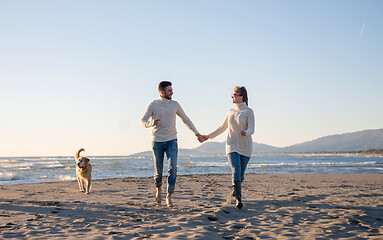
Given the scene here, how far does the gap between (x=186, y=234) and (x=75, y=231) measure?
1396mm

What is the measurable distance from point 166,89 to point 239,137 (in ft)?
4.95

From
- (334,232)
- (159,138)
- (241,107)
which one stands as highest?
(241,107)

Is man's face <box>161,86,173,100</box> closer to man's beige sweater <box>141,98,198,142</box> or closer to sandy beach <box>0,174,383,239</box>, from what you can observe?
man's beige sweater <box>141,98,198,142</box>

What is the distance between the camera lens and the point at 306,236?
4031 mm

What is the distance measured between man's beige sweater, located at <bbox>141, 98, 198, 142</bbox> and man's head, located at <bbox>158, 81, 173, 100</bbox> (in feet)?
0.24

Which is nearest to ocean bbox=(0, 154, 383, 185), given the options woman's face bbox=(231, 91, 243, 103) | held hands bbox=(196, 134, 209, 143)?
held hands bbox=(196, 134, 209, 143)

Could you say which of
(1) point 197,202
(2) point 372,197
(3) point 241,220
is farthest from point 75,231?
(2) point 372,197

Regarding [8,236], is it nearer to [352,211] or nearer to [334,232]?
[334,232]

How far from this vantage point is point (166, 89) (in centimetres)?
567

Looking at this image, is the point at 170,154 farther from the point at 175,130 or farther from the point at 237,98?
the point at 237,98

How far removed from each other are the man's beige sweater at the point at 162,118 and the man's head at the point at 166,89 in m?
0.07

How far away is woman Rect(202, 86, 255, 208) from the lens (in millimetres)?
5520

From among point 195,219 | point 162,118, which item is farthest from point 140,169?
point 195,219

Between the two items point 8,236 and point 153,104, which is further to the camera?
point 153,104
